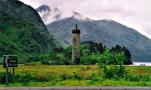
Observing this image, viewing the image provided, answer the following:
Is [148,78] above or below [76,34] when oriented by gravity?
below

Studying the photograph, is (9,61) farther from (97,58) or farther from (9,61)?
(97,58)

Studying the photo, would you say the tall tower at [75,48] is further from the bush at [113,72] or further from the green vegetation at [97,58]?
the bush at [113,72]

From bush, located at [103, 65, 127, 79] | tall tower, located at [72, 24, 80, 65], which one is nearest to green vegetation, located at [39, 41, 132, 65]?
tall tower, located at [72, 24, 80, 65]

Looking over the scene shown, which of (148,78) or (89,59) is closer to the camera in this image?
(148,78)

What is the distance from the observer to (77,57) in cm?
10438

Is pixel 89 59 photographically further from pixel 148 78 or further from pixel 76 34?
pixel 148 78

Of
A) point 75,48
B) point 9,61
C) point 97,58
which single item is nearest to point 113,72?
point 9,61

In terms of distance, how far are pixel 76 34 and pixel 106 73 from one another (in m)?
60.3

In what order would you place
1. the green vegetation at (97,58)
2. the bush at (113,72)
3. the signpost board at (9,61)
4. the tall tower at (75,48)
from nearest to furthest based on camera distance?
1. the signpost board at (9,61)
2. the bush at (113,72)
3. the green vegetation at (97,58)
4. the tall tower at (75,48)

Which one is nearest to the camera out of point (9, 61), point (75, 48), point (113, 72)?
point (9, 61)

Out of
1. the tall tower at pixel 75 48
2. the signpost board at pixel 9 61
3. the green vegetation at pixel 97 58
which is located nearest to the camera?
the signpost board at pixel 9 61

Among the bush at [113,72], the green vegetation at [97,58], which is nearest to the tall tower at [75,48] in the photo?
the green vegetation at [97,58]

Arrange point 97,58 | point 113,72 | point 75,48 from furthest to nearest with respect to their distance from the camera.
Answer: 1. point 97,58
2. point 75,48
3. point 113,72

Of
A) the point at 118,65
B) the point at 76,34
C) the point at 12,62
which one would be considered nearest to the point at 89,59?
the point at 76,34
